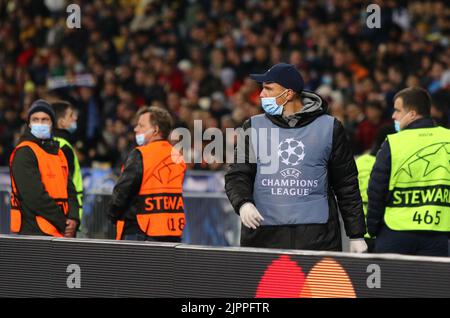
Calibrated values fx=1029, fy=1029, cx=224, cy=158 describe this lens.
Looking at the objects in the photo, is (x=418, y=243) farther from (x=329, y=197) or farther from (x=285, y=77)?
(x=285, y=77)

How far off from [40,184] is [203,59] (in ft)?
31.5

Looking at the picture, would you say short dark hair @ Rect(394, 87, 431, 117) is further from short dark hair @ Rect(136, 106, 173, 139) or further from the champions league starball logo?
short dark hair @ Rect(136, 106, 173, 139)

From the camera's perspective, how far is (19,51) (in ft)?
66.1

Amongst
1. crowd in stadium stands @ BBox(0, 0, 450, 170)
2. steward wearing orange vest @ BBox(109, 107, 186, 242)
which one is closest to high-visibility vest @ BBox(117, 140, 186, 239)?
steward wearing orange vest @ BBox(109, 107, 186, 242)

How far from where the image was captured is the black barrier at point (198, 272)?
512cm

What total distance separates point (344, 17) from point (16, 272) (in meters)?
11.0

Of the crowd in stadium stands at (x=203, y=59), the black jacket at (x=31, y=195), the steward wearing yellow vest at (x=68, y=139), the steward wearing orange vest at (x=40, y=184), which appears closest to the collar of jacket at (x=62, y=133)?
the steward wearing yellow vest at (x=68, y=139)

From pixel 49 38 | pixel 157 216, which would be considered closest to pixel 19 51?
pixel 49 38

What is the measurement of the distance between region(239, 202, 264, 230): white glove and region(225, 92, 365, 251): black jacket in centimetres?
16

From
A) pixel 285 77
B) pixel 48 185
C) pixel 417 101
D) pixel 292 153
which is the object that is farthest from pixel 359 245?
pixel 48 185

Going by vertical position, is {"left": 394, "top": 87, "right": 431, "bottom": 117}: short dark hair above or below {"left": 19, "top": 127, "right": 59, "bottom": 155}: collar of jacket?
above

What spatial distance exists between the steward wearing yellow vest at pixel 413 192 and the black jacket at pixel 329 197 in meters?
0.69

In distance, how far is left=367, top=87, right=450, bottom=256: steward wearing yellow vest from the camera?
7.10 metres

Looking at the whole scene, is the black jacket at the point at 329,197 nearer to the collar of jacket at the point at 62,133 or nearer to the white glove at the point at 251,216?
the white glove at the point at 251,216
